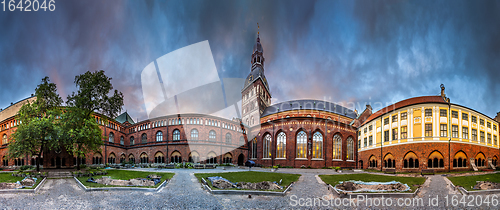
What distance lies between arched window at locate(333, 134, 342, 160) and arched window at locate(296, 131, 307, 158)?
6.23 metres

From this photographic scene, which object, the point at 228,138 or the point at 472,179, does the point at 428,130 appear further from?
the point at 228,138

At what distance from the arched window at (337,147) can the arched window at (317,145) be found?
321cm

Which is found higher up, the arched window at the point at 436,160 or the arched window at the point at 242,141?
the arched window at the point at 436,160

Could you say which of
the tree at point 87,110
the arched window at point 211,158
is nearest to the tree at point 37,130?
the tree at point 87,110

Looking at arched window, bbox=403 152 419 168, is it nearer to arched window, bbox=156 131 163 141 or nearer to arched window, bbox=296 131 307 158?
arched window, bbox=296 131 307 158

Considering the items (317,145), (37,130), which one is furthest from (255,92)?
(37,130)

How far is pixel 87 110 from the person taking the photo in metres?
26.2

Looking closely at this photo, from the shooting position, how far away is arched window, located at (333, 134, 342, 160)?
43744mm

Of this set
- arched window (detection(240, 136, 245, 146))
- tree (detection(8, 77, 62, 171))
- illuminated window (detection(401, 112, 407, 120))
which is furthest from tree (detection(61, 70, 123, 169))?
illuminated window (detection(401, 112, 407, 120))

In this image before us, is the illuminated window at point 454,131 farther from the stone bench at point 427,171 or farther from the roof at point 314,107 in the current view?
the roof at point 314,107

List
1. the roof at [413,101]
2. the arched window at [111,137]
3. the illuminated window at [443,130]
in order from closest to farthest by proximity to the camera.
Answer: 1. the illuminated window at [443,130]
2. the roof at [413,101]
3. the arched window at [111,137]

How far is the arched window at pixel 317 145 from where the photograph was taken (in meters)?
42.6

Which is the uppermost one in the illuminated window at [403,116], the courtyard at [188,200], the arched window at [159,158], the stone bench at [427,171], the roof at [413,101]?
the roof at [413,101]

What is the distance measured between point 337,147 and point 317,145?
183 inches
